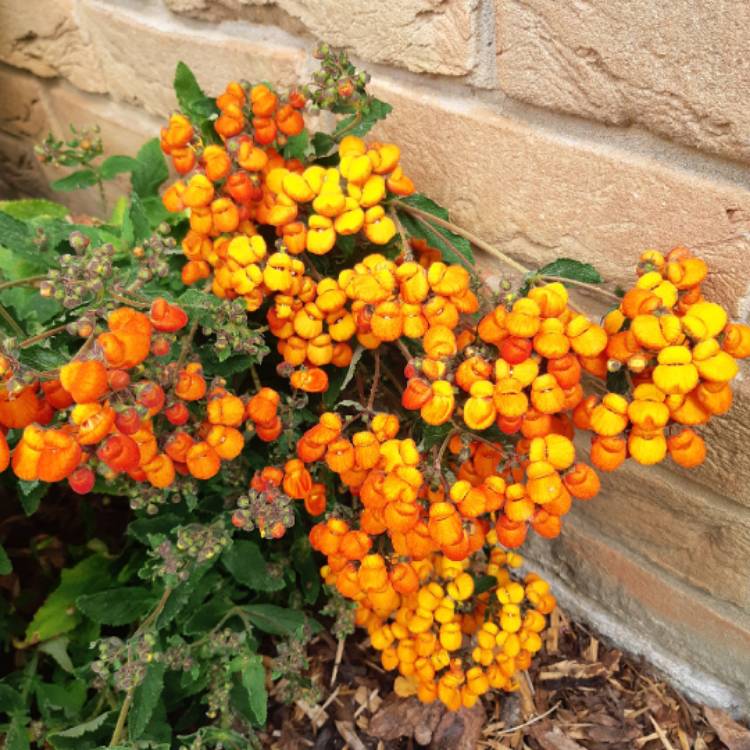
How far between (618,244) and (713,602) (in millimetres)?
728

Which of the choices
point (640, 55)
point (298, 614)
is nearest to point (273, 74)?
point (640, 55)

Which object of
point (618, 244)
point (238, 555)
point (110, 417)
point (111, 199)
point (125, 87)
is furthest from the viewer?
point (111, 199)

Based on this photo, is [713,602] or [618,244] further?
[713,602]

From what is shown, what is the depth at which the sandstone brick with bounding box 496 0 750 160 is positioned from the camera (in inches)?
35.3

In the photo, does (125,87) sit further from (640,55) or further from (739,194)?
(739,194)

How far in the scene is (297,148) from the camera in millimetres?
1275

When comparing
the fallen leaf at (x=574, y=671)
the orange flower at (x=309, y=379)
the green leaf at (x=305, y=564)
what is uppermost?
the orange flower at (x=309, y=379)

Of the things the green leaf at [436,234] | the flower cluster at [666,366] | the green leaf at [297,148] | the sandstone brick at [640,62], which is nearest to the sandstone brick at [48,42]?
the green leaf at [297,148]

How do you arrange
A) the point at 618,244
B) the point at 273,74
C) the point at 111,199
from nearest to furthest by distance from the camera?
the point at 618,244, the point at 273,74, the point at 111,199

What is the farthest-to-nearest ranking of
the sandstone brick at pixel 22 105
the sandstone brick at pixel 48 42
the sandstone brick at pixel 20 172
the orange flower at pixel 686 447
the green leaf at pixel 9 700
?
the sandstone brick at pixel 20 172 → the sandstone brick at pixel 22 105 → the sandstone brick at pixel 48 42 → the green leaf at pixel 9 700 → the orange flower at pixel 686 447

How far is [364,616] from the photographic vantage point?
4.61 feet

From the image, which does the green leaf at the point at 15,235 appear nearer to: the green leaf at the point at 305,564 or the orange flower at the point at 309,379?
the orange flower at the point at 309,379

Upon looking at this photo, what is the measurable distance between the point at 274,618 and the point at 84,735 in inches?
15.2

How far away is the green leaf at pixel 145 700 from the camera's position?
3.98ft
